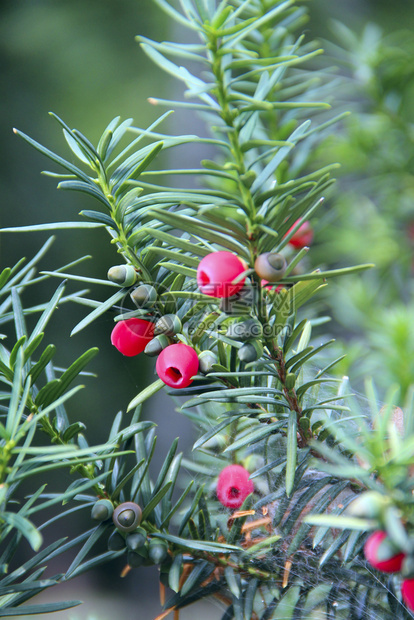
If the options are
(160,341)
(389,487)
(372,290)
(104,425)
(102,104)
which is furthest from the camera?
(102,104)

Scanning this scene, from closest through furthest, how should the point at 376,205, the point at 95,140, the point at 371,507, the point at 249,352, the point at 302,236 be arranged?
the point at 371,507, the point at 249,352, the point at 302,236, the point at 376,205, the point at 95,140

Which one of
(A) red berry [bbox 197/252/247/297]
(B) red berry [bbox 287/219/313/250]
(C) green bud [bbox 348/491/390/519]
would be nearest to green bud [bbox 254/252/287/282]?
(A) red berry [bbox 197/252/247/297]

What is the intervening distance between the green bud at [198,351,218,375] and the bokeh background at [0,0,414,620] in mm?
261

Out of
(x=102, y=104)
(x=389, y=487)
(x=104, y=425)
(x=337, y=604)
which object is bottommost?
(x=104, y=425)

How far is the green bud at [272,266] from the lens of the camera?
272 mm

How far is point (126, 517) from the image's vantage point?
32 cm

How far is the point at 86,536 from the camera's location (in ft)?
1.09

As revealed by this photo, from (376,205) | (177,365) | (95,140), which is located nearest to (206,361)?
(177,365)

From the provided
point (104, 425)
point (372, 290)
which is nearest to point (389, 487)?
point (372, 290)

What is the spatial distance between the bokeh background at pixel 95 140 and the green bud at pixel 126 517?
21 cm

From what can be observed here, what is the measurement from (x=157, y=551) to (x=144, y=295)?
6.8 inches

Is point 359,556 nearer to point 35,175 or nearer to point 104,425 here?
point 104,425

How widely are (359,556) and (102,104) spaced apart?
47.7 inches

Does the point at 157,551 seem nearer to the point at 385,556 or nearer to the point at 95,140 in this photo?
the point at 385,556
